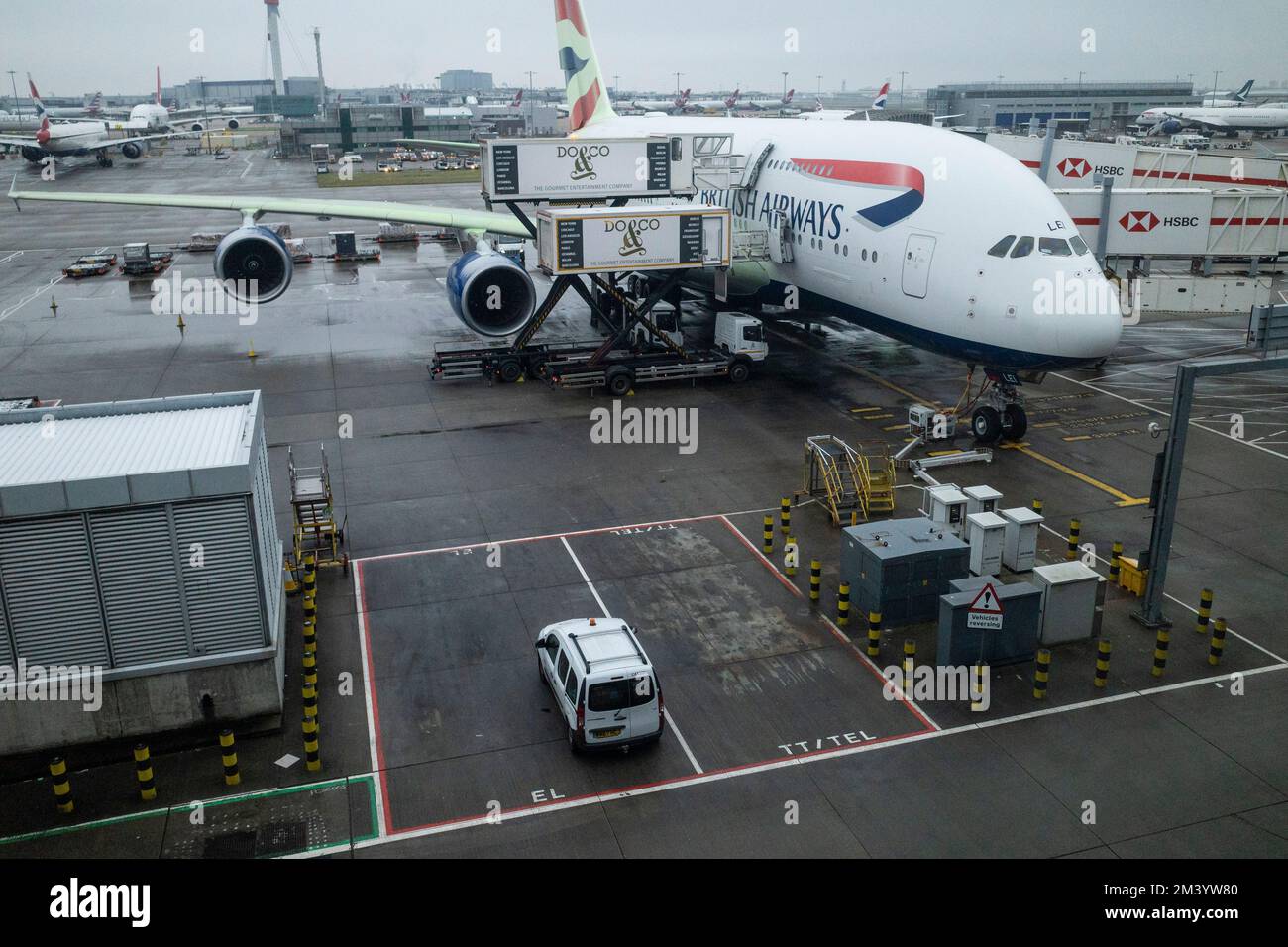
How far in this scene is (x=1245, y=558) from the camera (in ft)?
69.4


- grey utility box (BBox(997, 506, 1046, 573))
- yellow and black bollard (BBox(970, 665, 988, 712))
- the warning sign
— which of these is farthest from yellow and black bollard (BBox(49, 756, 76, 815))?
grey utility box (BBox(997, 506, 1046, 573))

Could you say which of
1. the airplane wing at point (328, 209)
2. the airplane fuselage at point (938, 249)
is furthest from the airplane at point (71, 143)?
the airplane fuselage at point (938, 249)

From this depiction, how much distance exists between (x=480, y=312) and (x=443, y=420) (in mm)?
4320

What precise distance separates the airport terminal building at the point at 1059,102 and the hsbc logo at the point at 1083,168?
84625 mm

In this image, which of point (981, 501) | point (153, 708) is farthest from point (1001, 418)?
point (153, 708)

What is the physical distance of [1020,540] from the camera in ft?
66.1

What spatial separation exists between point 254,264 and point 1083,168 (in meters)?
43.6

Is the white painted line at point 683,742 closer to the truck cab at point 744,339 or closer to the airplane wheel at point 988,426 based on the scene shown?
the airplane wheel at point 988,426

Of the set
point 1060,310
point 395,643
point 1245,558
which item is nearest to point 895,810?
point 395,643

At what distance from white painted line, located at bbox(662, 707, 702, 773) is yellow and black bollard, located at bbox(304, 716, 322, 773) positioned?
5.05 m

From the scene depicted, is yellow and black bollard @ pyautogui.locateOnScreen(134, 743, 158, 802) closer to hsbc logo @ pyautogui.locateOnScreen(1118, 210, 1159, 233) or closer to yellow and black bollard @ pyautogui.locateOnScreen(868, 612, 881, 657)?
yellow and black bollard @ pyautogui.locateOnScreen(868, 612, 881, 657)

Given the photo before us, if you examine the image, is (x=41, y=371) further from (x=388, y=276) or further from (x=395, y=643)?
(x=395, y=643)

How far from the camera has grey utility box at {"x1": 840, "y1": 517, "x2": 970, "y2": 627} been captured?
1831 cm

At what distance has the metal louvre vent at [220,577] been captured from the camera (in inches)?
592
